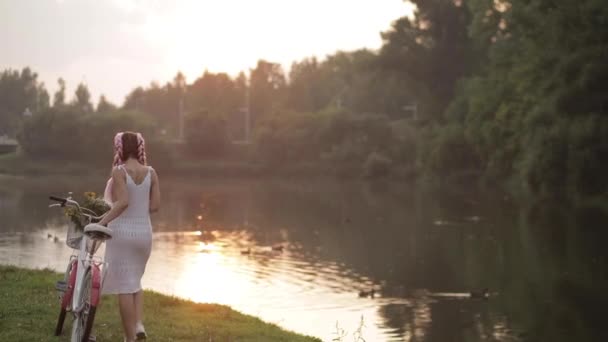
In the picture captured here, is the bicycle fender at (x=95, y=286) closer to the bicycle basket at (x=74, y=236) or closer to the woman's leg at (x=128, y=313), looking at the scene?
the woman's leg at (x=128, y=313)

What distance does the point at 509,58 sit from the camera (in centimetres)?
6644

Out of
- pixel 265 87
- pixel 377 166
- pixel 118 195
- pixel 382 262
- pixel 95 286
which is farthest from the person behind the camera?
pixel 265 87

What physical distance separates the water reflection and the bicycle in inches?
373

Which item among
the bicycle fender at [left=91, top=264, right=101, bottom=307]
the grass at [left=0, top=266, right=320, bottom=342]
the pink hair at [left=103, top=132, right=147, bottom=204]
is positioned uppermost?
the pink hair at [left=103, top=132, right=147, bottom=204]

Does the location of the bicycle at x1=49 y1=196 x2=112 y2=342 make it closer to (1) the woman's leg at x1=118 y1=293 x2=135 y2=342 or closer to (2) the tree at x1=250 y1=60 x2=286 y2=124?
(1) the woman's leg at x1=118 y1=293 x2=135 y2=342

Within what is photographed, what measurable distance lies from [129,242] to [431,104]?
8827 cm

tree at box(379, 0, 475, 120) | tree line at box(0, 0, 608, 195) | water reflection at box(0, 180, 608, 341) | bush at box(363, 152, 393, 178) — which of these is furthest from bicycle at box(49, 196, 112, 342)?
bush at box(363, 152, 393, 178)

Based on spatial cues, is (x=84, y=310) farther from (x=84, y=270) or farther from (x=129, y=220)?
(x=129, y=220)

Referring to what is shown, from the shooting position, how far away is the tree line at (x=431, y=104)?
143 feet

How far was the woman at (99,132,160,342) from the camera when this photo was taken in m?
9.03

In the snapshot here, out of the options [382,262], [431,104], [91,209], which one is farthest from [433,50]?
[91,209]

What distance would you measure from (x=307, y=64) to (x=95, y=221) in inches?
6135

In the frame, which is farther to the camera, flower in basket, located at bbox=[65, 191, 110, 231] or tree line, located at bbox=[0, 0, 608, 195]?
tree line, located at bbox=[0, 0, 608, 195]

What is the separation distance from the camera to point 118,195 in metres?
8.98
